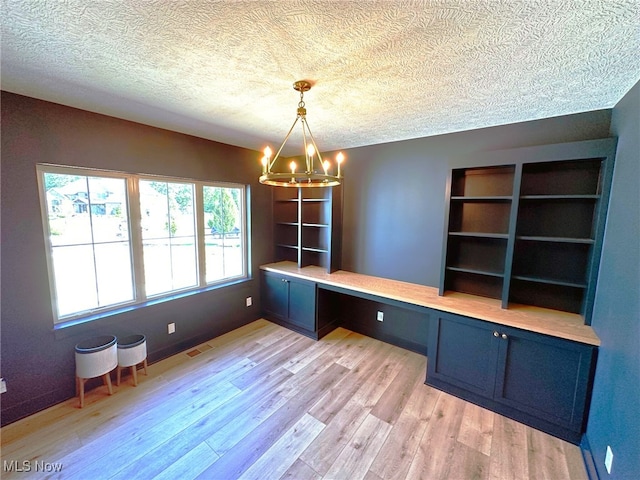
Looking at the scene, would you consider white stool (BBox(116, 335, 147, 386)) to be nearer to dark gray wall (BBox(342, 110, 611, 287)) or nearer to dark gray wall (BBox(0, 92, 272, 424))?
dark gray wall (BBox(0, 92, 272, 424))

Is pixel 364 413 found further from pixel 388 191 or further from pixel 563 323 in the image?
pixel 388 191

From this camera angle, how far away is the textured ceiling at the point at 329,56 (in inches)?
42.8

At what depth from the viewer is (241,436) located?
74.5 inches

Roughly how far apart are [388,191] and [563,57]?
6.35 feet

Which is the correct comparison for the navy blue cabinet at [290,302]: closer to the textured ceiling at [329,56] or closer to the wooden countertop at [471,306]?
the wooden countertop at [471,306]

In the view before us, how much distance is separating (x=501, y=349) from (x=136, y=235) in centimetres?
356

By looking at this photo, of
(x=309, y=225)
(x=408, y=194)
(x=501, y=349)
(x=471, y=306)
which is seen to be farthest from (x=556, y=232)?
(x=309, y=225)

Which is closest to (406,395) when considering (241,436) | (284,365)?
(284,365)

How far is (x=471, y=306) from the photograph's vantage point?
91.8 inches

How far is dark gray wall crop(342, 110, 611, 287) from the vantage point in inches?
96.4

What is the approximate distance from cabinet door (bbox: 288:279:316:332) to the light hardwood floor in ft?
2.30

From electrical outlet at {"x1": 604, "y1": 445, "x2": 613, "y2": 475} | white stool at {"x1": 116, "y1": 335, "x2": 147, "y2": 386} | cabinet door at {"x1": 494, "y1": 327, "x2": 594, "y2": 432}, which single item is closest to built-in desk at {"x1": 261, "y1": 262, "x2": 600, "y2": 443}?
cabinet door at {"x1": 494, "y1": 327, "x2": 594, "y2": 432}

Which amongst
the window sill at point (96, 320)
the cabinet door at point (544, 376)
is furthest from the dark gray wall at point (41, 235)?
the cabinet door at point (544, 376)

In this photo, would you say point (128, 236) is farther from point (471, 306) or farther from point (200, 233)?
point (471, 306)
